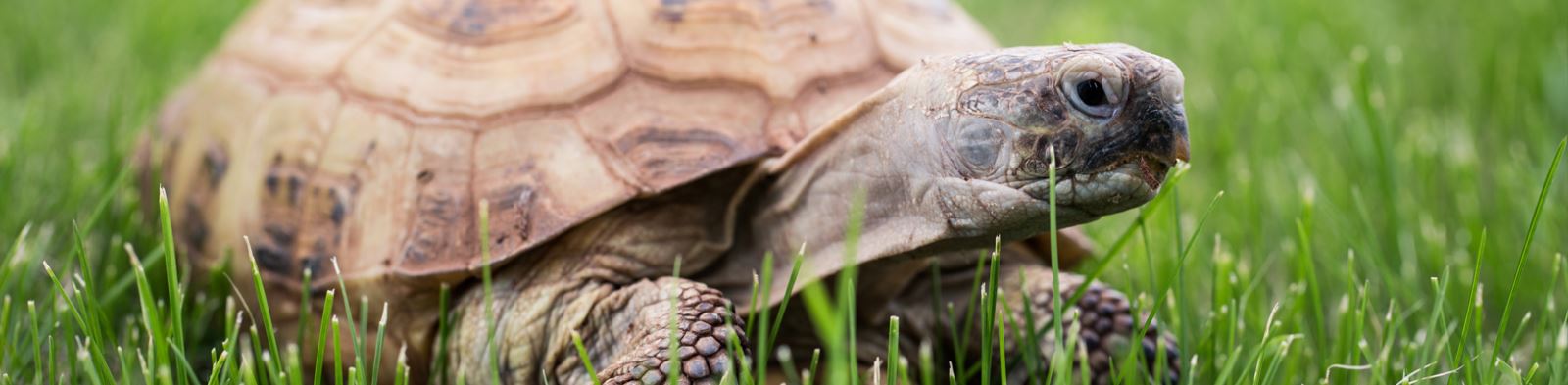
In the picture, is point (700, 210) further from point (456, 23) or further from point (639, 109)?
point (456, 23)

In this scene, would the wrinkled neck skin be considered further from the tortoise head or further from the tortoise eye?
the tortoise eye

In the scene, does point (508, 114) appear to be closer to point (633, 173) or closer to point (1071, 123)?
point (633, 173)

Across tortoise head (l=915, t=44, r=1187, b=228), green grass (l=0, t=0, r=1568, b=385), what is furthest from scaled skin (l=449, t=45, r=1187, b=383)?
green grass (l=0, t=0, r=1568, b=385)

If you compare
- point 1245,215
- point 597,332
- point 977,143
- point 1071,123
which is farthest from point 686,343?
point 1245,215

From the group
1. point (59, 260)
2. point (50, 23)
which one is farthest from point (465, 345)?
point (50, 23)

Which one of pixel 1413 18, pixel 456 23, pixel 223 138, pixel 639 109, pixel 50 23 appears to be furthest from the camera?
pixel 1413 18
